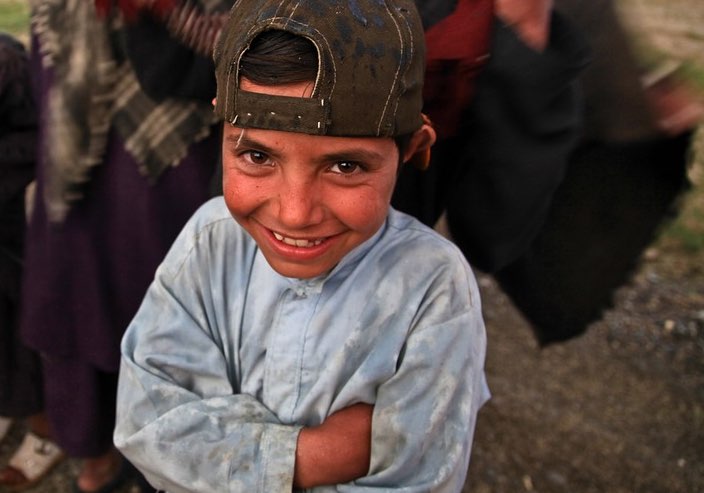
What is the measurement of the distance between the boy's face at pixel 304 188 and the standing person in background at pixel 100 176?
1.46 feet

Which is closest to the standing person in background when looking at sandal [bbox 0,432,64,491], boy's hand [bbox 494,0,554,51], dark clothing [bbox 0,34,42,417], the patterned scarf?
the patterned scarf

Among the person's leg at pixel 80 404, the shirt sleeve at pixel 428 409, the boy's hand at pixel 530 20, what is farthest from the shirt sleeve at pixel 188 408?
the person's leg at pixel 80 404

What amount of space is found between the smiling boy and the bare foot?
133cm

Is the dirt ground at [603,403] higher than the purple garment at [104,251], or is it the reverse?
the purple garment at [104,251]

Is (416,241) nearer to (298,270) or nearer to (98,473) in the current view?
(298,270)

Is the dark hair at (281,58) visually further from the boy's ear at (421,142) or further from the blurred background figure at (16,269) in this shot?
the blurred background figure at (16,269)

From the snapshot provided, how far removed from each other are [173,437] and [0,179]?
4.16ft

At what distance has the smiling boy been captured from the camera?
103cm

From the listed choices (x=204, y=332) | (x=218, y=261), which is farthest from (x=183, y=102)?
(x=204, y=332)

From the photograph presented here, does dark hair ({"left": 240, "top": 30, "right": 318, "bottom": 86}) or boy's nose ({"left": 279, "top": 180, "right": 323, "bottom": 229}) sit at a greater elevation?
dark hair ({"left": 240, "top": 30, "right": 318, "bottom": 86})

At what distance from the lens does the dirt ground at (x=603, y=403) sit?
102 inches

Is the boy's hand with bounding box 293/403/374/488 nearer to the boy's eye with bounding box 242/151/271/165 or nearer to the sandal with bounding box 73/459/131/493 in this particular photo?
the boy's eye with bounding box 242/151/271/165

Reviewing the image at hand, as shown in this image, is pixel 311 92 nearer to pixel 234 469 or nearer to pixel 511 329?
pixel 234 469

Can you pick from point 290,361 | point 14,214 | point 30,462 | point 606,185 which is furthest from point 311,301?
point 30,462
